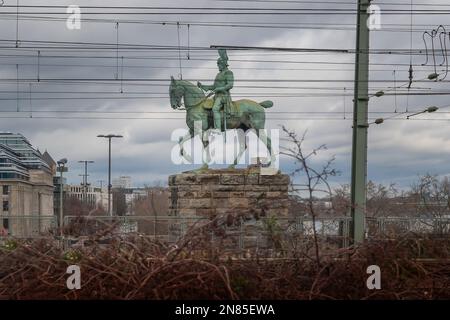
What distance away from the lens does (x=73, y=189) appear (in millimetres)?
7250

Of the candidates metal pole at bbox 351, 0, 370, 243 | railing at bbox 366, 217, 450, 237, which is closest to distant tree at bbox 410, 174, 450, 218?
railing at bbox 366, 217, 450, 237

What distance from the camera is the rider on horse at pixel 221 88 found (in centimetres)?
1068

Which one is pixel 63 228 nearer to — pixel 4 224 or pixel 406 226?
pixel 4 224

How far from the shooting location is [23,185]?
22.7ft

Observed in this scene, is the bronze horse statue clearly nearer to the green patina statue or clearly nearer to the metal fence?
the green patina statue

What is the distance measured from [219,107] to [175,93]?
347 centimetres

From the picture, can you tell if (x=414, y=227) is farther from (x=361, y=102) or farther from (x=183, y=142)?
(x=361, y=102)

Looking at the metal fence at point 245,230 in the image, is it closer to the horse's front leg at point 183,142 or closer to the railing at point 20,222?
the railing at point 20,222

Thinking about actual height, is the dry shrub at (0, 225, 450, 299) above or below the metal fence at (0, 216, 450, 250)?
below

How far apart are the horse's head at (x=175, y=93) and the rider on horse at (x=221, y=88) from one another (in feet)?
2.64

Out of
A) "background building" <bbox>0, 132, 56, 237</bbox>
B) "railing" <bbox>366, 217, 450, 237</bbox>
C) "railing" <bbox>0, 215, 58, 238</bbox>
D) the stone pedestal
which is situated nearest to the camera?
"railing" <bbox>366, 217, 450, 237</bbox>

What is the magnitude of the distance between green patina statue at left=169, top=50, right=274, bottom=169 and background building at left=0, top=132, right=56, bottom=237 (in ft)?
9.22

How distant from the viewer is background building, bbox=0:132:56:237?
21.4 feet
